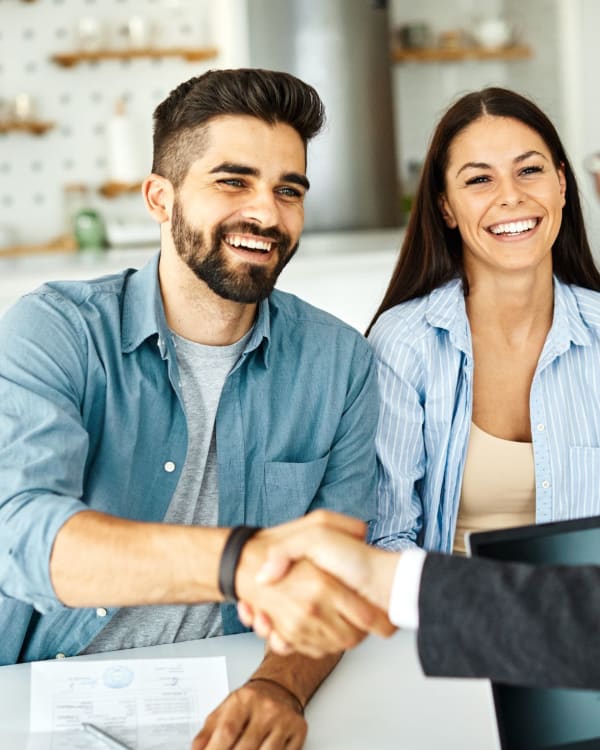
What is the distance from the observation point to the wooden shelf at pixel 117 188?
15.9 ft

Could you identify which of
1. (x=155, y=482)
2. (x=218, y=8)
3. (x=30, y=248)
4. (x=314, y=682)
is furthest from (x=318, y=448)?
(x=218, y=8)

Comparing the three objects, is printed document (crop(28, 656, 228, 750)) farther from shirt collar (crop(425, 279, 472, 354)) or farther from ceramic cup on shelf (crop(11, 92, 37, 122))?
ceramic cup on shelf (crop(11, 92, 37, 122))

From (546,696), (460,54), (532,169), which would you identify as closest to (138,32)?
(460,54)

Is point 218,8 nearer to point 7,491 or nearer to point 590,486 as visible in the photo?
point 590,486

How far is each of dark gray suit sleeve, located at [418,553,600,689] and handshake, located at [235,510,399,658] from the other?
5.8 inches

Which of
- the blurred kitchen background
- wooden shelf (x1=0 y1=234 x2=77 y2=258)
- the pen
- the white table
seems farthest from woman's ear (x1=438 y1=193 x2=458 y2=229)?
wooden shelf (x1=0 y1=234 x2=77 y2=258)

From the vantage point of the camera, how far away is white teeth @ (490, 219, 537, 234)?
6.15 ft

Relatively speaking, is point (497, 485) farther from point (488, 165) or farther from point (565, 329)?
point (488, 165)

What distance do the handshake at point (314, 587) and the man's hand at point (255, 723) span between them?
0.27 ft

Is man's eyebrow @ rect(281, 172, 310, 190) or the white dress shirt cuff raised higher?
man's eyebrow @ rect(281, 172, 310, 190)

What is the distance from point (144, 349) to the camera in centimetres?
149

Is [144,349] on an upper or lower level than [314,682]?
upper

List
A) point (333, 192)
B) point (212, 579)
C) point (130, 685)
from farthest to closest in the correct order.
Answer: point (333, 192) < point (130, 685) < point (212, 579)

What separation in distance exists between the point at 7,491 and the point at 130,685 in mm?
278
